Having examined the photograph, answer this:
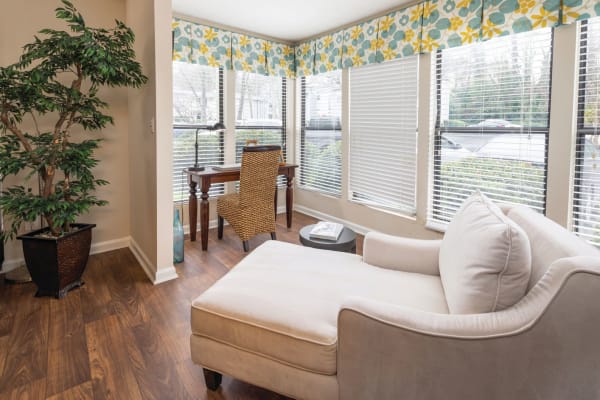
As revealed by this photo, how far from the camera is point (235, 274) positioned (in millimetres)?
1742

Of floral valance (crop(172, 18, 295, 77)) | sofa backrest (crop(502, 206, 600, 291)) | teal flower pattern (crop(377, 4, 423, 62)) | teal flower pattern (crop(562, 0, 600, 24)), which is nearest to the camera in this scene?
sofa backrest (crop(502, 206, 600, 291))

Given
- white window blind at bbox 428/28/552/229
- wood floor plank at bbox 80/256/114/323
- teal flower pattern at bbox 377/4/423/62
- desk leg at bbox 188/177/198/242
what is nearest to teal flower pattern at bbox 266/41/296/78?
teal flower pattern at bbox 377/4/423/62

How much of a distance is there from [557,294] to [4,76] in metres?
3.04

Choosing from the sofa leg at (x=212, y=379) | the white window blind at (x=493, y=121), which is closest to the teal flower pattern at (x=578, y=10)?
the white window blind at (x=493, y=121)

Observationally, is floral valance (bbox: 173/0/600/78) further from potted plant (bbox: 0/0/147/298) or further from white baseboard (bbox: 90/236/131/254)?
white baseboard (bbox: 90/236/131/254)

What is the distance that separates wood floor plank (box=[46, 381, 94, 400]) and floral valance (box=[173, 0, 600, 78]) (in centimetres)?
317

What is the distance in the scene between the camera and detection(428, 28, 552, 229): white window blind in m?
2.57

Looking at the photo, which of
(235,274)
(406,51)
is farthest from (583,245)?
(406,51)

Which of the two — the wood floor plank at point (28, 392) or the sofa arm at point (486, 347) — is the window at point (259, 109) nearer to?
the wood floor plank at point (28, 392)

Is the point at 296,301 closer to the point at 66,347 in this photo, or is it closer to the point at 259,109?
the point at 66,347

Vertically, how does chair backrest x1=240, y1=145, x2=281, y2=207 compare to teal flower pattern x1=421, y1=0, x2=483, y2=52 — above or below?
A: below

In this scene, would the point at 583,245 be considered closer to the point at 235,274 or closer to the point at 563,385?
the point at 563,385

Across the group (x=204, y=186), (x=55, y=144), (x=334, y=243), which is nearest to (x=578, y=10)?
(x=334, y=243)

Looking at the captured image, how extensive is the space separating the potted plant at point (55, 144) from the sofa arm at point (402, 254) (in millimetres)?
1977
